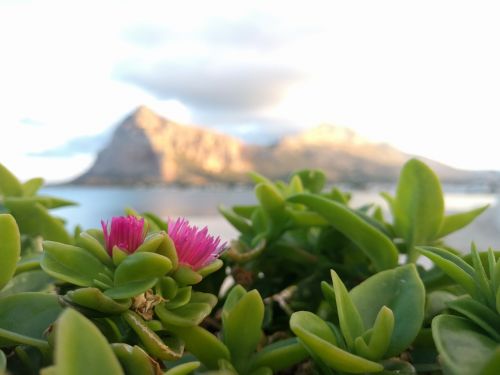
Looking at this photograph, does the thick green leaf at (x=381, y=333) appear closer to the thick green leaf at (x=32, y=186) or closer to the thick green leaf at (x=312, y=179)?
the thick green leaf at (x=312, y=179)

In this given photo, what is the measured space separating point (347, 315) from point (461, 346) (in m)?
0.08

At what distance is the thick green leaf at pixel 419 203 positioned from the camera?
1.68 ft

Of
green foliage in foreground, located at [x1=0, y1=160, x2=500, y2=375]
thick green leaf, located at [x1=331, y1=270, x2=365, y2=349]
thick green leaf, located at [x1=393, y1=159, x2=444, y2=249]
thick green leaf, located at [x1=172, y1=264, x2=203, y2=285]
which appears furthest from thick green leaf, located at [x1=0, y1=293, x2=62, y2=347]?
thick green leaf, located at [x1=393, y1=159, x2=444, y2=249]

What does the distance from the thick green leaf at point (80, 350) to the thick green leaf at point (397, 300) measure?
21 centimetres

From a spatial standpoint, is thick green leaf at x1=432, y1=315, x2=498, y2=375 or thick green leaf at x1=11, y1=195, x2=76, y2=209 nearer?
→ thick green leaf at x1=432, y1=315, x2=498, y2=375

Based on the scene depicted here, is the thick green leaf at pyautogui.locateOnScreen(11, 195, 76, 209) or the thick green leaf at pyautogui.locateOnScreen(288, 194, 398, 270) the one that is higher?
the thick green leaf at pyautogui.locateOnScreen(288, 194, 398, 270)

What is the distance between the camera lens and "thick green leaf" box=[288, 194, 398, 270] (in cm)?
48

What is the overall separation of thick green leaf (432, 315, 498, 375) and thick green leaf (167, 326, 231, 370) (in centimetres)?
16

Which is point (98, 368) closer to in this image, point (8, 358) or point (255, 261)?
point (8, 358)

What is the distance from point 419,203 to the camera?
53cm

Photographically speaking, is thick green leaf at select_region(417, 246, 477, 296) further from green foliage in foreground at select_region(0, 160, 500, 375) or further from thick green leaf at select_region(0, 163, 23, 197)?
thick green leaf at select_region(0, 163, 23, 197)

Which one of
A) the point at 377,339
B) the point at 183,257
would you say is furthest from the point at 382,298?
the point at 183,257

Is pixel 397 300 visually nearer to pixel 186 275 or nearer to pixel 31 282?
pixel 186 275

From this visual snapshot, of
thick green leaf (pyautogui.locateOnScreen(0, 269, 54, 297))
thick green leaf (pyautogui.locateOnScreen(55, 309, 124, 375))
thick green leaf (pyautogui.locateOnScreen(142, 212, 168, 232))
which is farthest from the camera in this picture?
thick green leaf (pyautogui.locateOnScreen(142, 212, 168, 232))
